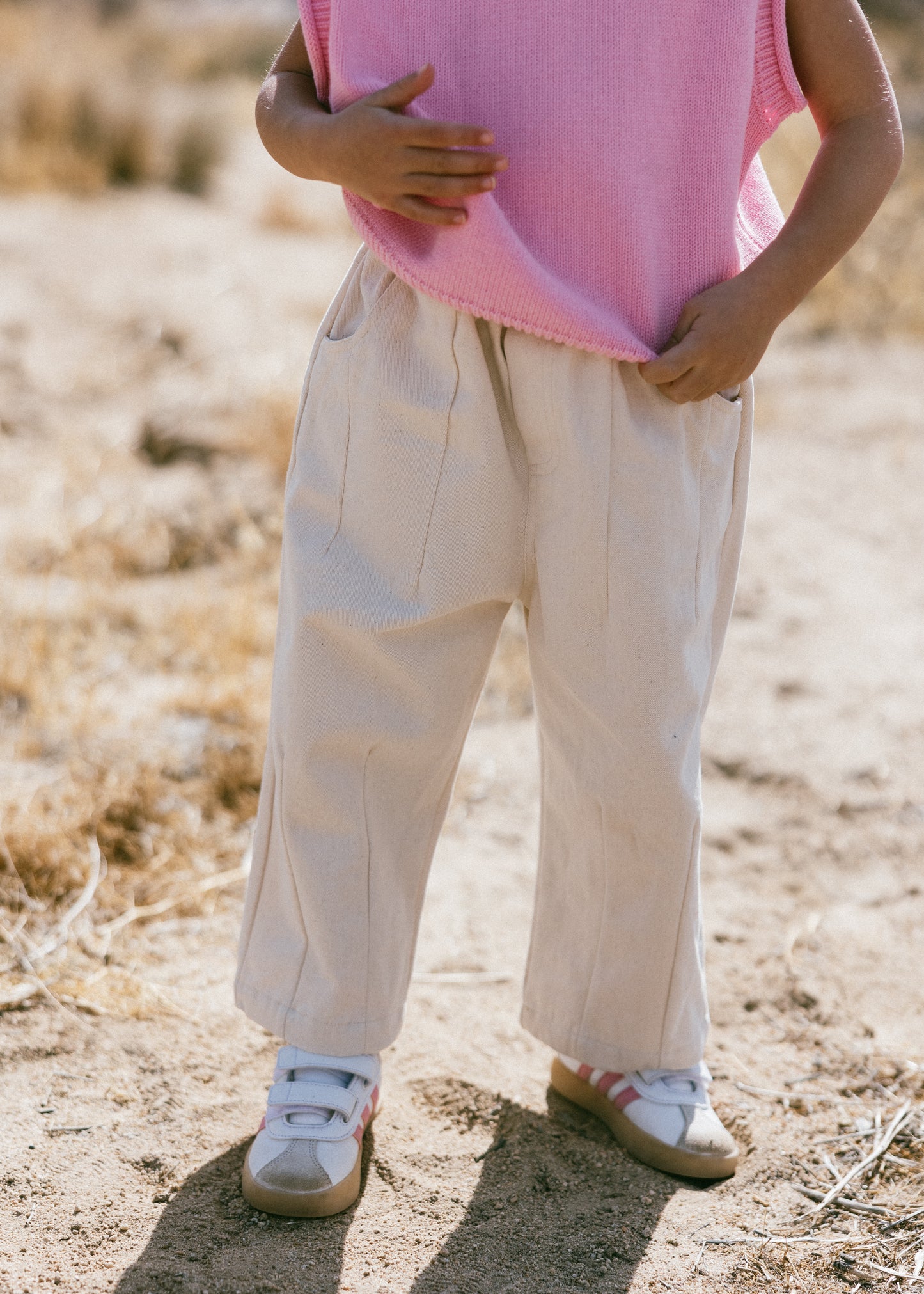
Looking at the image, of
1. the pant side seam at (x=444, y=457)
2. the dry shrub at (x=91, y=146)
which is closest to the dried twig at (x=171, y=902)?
the pant side seam at (x=444, y=457)

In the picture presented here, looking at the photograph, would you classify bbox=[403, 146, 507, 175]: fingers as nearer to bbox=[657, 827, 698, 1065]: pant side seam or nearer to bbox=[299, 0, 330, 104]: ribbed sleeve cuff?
bbox=[299, 0, 330, 104]: ribbed sleeve cuff

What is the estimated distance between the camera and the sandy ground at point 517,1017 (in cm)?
130

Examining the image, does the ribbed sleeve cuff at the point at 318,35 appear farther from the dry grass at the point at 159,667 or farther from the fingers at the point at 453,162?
the dry grass at the point at 159,667

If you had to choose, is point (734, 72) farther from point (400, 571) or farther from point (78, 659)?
point (78, 659)

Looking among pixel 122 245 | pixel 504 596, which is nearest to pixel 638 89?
pixel 504 596

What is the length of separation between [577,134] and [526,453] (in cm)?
28

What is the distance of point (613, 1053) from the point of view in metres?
1.42

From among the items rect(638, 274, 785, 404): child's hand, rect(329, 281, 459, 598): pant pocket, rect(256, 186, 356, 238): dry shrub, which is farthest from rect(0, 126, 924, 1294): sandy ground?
rect(256, 186, 356, 238): dry shrub

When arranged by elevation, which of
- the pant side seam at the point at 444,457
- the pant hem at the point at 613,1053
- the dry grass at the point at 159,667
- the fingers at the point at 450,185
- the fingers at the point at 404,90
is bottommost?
the dry grass at the point at 159,667

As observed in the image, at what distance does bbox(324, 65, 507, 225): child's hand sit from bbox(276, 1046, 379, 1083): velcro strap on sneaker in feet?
2.78

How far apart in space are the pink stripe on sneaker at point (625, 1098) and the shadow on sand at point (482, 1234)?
0.17ft

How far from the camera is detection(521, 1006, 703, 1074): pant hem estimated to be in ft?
4.65

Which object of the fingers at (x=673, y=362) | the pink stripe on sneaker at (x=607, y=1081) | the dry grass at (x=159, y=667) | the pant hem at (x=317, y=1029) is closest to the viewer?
the fingers at (x=673, y=362)

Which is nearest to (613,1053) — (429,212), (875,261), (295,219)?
(429,212)
